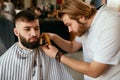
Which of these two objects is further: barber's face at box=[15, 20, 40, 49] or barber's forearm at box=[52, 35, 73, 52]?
barber's forearm at box=[52, 35, 73, 52]

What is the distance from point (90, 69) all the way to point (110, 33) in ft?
0.88

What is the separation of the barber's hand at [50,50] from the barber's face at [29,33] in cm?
7

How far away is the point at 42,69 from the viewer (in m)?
1.63

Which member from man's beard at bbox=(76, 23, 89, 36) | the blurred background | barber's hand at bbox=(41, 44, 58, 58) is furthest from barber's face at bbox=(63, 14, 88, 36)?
the blurred background

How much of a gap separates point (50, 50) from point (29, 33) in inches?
7.5

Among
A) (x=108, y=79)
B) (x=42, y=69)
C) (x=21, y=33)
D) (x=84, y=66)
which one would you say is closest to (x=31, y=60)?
(x=42, y=69)

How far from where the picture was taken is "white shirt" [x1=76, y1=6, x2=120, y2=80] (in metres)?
1.30

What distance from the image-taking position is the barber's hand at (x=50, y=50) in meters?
1.52

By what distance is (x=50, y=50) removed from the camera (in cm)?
154

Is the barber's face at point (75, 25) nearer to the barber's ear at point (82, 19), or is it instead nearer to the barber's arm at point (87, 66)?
the barber's ear at point (82, 19)

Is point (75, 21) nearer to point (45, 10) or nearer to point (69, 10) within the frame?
point (69, 10)

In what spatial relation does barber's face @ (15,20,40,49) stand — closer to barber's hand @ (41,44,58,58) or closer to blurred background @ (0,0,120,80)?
barber's hand @ (41,44,58,58)

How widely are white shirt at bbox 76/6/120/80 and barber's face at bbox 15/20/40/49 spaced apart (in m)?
0.38

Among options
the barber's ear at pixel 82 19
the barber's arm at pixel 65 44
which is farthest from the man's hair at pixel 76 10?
the barber's arm at pixel 65 44
